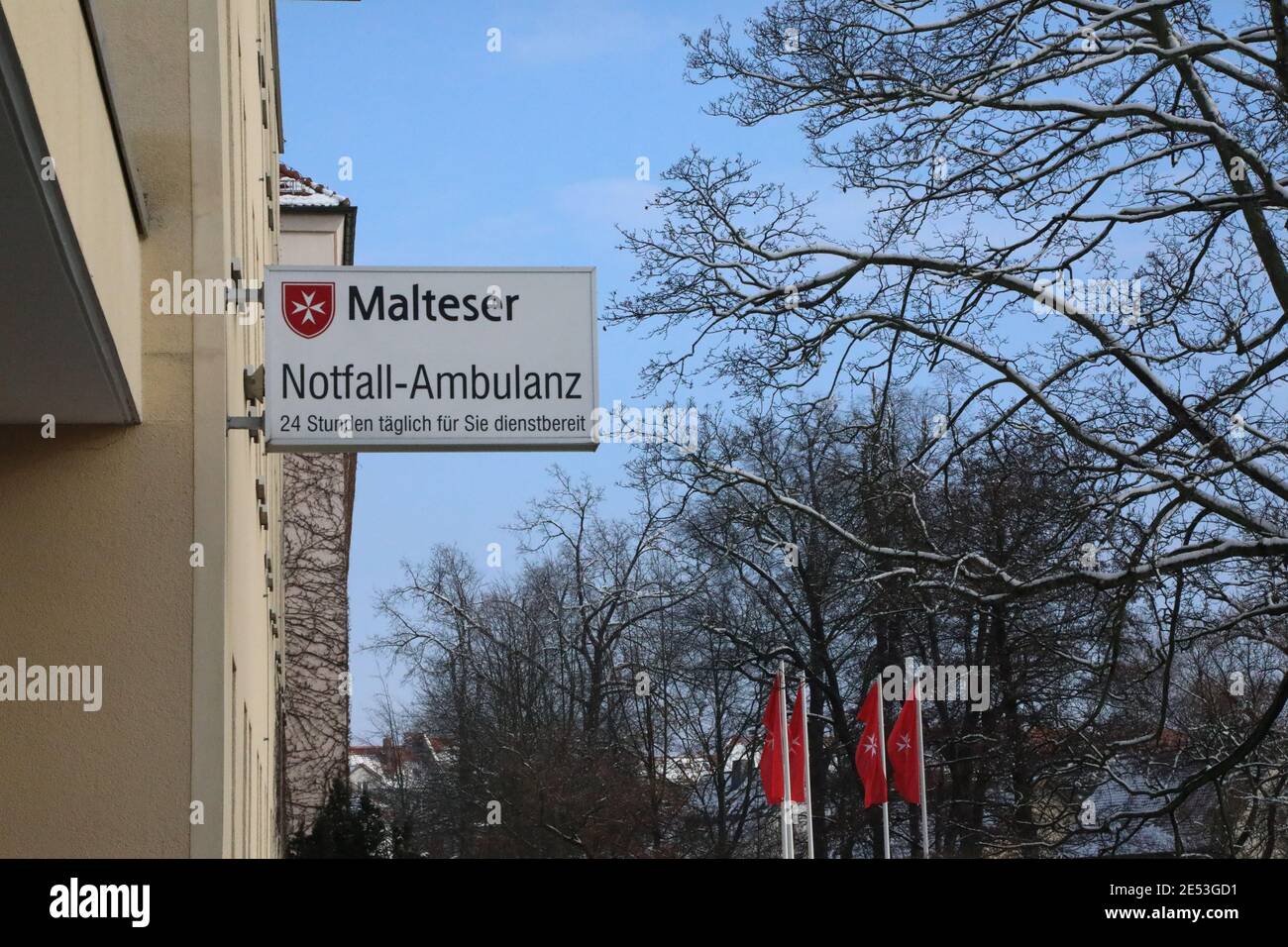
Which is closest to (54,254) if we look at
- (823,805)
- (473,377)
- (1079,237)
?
(473,377)

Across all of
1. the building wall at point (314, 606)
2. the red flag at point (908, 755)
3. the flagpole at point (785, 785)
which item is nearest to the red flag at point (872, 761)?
the red flag at point (908, 755)

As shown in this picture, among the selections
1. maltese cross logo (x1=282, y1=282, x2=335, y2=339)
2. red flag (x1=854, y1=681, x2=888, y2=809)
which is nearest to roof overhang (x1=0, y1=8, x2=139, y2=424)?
maltese cross logo (x1=282, y1=282, x2=335, y2=339)

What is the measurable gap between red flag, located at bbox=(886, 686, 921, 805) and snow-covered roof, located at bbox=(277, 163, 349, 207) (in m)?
13.8

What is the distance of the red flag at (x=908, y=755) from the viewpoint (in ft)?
92.5

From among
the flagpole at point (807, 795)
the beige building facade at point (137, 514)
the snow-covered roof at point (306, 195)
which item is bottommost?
the flagpole at point (807, 795)

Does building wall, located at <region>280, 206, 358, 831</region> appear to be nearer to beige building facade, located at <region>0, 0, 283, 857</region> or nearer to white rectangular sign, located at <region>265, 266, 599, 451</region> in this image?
beige building facade, located at <region>0, 0, 283, 857</region>

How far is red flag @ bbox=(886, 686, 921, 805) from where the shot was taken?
2820cm

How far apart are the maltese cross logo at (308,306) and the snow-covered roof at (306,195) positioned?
23210mm

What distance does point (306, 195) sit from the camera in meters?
30.0

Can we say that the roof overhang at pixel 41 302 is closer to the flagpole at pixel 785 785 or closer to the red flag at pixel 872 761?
the flagpole at pixel 785 785

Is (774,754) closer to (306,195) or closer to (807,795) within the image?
(807,795)

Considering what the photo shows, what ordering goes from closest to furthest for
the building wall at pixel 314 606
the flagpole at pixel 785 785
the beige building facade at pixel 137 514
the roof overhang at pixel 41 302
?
the roof overhang at pixel 41 302 → the beige building facade at pixel 137 514 → the flagpole at pixel 785 785 → the building wall at pixel 314 606

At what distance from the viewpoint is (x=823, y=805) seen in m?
33.1
